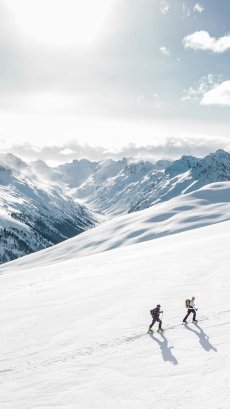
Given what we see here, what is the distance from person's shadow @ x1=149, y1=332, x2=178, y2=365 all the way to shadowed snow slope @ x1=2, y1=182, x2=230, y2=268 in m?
101

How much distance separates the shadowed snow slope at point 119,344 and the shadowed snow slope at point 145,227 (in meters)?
88.0

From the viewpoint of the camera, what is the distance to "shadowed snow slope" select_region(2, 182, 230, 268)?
12975cm

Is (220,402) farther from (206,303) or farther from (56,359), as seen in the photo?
(206,303)

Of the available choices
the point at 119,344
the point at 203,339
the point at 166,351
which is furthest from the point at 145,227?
the point at 166,351

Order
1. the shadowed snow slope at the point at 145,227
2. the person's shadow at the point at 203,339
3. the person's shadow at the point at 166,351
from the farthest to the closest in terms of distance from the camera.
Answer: the shadowed snow slope at the point at 145,227 < the person's shadow at the point at 203,339 < the person's shadow at the point at 166,351

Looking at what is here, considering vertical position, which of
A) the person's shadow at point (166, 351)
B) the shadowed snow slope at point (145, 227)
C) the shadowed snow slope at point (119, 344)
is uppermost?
the shadowed snow slope at point (119, 344)

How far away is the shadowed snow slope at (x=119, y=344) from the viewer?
58.0 ft

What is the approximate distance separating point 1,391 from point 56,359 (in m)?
3.67

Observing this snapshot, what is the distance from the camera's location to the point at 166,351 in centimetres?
2180

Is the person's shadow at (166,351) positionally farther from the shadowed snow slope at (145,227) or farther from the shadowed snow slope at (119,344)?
the shadowed snow slope at (145,227)

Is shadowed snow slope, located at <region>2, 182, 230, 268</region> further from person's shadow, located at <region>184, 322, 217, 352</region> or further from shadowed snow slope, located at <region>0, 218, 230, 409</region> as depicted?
person's shadow, located at <region>184, 322, 217, 352</region>

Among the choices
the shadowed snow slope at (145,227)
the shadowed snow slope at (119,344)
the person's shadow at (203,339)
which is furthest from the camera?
the shadowed snow slope at (145,227)

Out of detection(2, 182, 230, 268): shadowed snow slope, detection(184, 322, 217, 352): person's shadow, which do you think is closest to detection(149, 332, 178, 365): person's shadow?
detection(184, 322, 217, 352): person's shadow

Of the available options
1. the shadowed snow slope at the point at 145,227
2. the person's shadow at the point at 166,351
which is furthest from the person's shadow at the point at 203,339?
the shadowed snow slope at the point at 145,227
